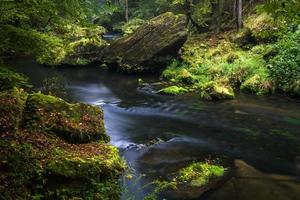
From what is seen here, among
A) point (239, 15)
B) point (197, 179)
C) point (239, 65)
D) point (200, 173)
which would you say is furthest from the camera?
point (239, 15)

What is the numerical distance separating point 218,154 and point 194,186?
8.34 feet

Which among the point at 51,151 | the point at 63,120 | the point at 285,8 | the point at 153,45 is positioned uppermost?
the point at 285,8

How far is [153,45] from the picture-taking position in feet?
83.8

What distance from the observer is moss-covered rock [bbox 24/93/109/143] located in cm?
1061

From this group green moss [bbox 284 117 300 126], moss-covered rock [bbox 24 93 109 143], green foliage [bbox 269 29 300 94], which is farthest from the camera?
green foliage [bbox 269 29 300 94]

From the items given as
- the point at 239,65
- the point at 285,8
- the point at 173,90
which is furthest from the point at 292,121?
the point at 285,8

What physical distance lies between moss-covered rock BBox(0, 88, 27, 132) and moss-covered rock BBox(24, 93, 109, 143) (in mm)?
221

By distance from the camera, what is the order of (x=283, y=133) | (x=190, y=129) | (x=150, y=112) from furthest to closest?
→ 1. (x=150, y=112)
2. (x=190, y=129)
3. (x=283, y=133)

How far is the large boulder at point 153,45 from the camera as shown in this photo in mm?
25500

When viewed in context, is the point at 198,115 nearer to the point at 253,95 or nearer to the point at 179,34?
the point at 253,95

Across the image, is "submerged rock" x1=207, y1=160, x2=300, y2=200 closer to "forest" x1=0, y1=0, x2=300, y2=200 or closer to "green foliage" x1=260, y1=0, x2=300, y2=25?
"forest" x1=0, y1=0, x2=300, y2=200

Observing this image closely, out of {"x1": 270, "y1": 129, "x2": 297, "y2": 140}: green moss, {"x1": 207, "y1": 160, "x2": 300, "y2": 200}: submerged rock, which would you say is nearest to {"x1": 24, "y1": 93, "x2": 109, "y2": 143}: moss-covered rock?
{"x1": 207, "y1": 160, "x2": 300, "y2": 200}: submerged rock

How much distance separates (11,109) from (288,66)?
46.6 feet

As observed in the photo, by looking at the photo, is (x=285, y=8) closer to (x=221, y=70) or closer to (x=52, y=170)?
(x=52, y=170)
